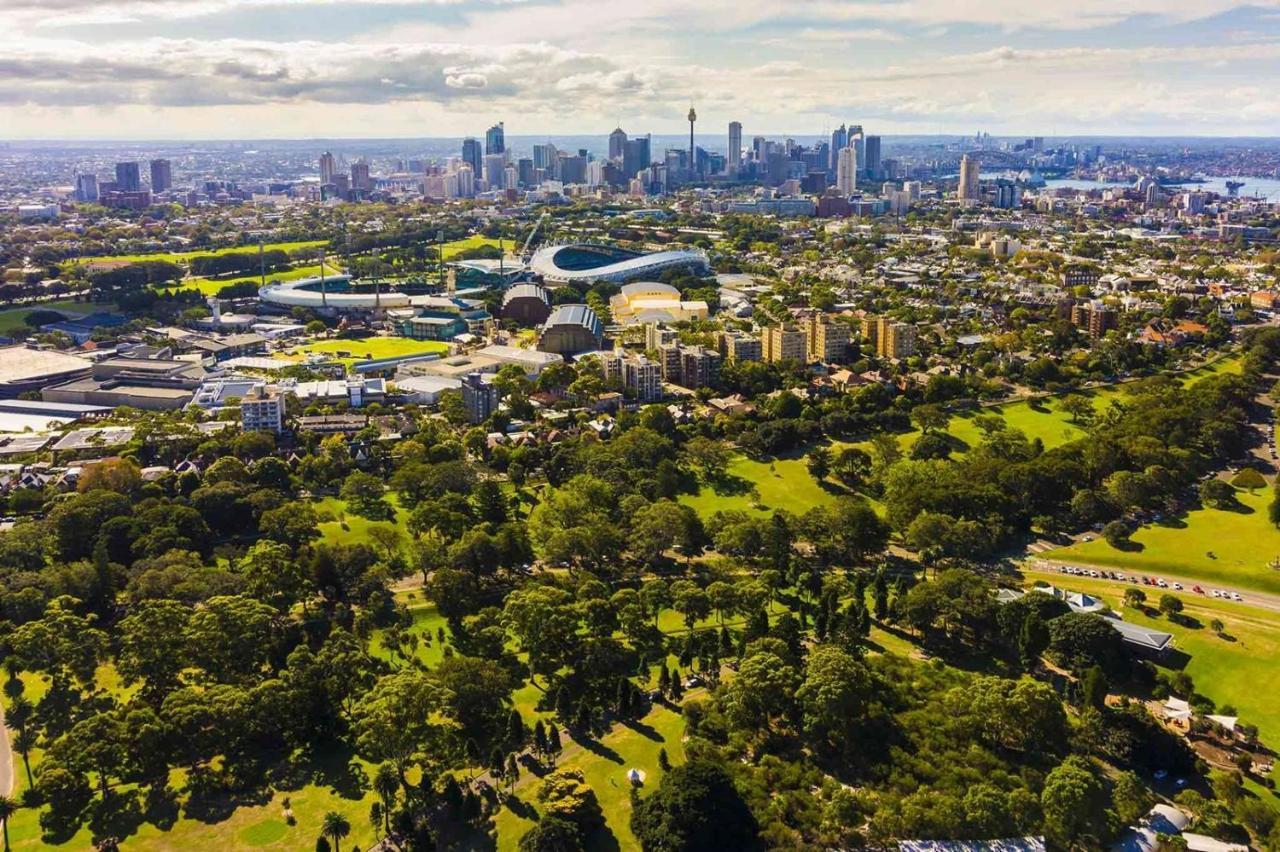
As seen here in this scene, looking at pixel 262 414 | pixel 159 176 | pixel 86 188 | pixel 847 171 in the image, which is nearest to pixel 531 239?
pixel 262 414

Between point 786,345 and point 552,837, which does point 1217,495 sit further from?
point 552,837

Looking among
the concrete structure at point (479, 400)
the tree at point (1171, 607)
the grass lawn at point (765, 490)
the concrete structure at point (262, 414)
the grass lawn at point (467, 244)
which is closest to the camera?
the tree at point (1171, 607)

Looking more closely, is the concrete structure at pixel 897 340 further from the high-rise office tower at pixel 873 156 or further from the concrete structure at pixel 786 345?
the high-rise office tower at pixel 873 156

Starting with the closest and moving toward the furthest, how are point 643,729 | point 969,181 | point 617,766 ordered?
point 617,766 → point 643,729 → point 969,181

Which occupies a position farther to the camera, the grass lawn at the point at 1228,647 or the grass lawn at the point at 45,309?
the grass lawn at the point at 45,309

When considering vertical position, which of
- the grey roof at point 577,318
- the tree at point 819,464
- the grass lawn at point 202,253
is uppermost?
the grass lawn at point 202,253

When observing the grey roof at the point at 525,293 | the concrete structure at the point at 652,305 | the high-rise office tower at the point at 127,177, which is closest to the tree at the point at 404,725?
the concrete structure at the point at 652,305

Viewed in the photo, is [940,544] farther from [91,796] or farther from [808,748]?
[91,796]
